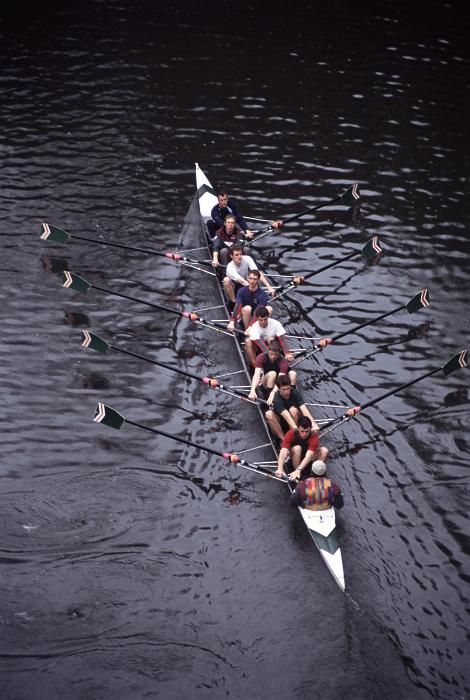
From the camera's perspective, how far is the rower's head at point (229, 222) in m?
20.9

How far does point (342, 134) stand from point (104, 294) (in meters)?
11.6

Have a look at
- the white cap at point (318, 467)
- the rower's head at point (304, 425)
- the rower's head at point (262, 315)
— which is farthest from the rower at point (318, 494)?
the rower's head at point (262, 315)

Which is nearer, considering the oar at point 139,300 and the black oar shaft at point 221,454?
the black oar shaft at point 221,454

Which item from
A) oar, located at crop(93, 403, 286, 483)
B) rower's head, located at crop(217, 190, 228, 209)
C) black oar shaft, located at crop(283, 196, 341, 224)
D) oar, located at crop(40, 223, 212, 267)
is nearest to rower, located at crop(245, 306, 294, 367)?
oar, located at crop(93, 403, 286, 483)

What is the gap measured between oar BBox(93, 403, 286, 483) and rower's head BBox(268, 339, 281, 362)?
207 cm

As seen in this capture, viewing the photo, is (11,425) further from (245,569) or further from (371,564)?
(371,564)

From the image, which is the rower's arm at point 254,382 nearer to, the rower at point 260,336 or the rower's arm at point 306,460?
the rower at point 260,336

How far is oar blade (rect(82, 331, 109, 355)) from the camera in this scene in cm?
1783

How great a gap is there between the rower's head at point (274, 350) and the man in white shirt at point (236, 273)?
10.4 ft

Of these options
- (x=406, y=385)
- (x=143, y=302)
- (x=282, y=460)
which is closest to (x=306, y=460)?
(x=282, y=460)

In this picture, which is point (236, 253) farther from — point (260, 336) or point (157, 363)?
point (157, 363)

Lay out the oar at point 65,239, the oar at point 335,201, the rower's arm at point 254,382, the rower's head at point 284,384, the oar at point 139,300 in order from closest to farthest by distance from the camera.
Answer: the rower's head at point 284,384
the rower's arm at point 254,382
the oar at point 139,300
the oar at point 65,239
the oar at point 335,201

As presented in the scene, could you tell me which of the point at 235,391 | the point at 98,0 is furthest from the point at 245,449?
the point at 98,0

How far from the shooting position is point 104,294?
69.9ft
